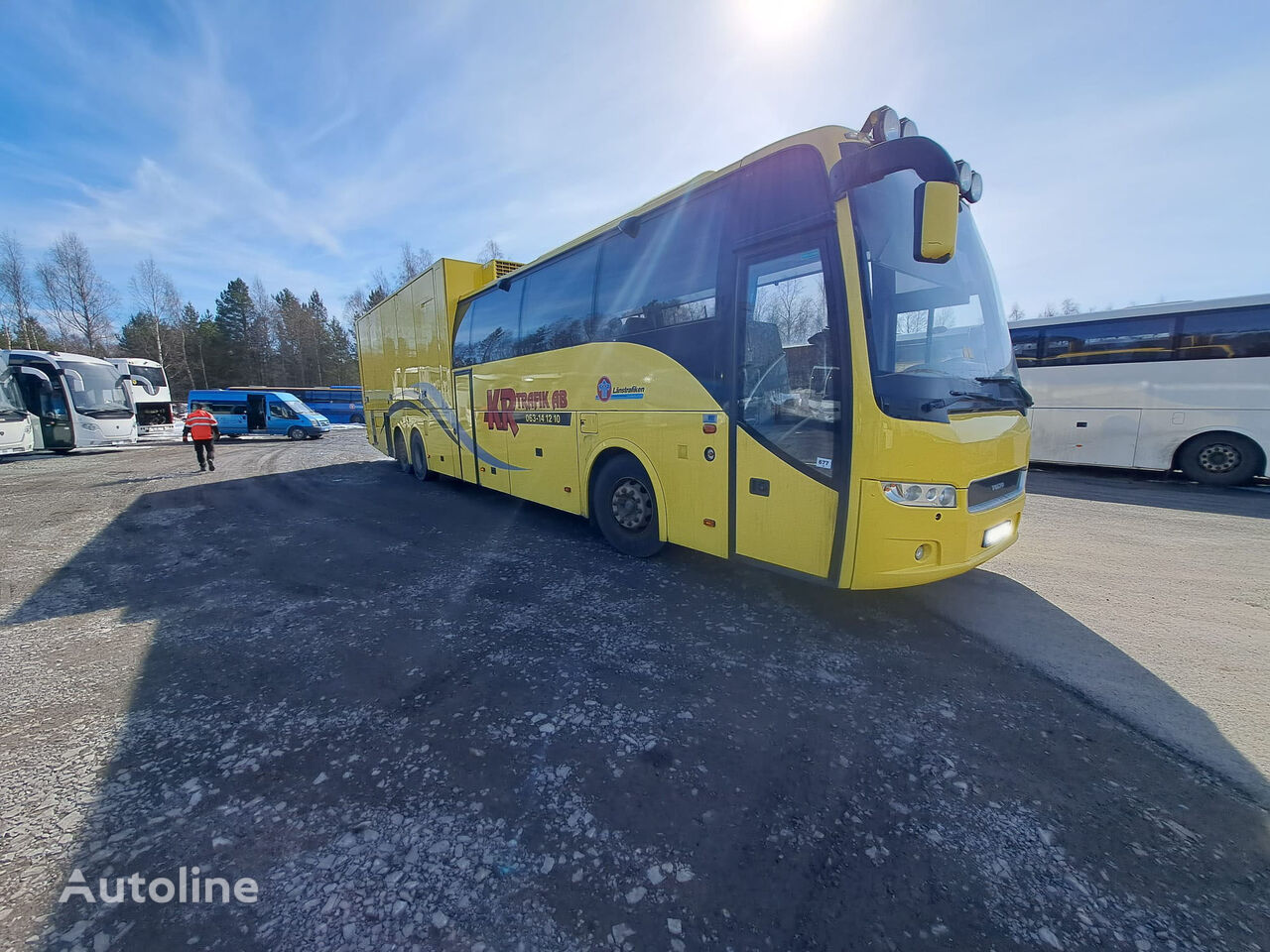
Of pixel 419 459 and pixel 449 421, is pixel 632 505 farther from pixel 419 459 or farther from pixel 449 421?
pixel 419 459

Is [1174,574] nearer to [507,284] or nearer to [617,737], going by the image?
[617,737]

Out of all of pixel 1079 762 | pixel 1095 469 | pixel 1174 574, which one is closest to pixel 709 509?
pixel 1079 762

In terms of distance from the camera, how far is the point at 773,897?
1725 millimetres

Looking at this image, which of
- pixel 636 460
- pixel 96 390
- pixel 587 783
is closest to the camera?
pixel 587 783

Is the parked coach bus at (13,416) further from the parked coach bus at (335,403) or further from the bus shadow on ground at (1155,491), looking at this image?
the bus shadow on ground at (1155,491)

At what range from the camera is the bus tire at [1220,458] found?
8.34 meters

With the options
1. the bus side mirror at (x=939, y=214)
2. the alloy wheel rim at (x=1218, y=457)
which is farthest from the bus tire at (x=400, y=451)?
the alloy wheel rim at (x=1218, y=457)

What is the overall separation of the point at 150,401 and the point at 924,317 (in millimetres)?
34650

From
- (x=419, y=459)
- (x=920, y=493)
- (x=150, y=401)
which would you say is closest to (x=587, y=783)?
(x=920, y=493)

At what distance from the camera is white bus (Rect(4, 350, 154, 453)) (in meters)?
14.8

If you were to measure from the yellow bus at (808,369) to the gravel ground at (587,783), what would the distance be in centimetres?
88

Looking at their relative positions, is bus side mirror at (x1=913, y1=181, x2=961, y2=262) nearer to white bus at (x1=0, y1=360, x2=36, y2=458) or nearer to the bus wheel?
the bus wheel

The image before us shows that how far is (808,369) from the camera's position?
3469 millimetres

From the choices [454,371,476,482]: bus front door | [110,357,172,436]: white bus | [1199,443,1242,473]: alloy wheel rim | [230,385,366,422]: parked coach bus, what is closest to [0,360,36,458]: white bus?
[110,357,172,436]: white bus
